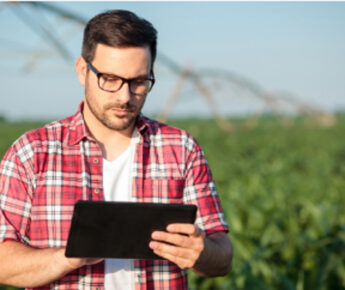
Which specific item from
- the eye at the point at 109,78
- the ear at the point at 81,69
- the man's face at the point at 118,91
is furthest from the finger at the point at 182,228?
the ear at the point at 81,69

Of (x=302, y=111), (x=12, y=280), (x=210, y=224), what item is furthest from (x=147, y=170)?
(x=302, y=111)

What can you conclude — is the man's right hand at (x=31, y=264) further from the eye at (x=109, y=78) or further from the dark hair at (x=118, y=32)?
the dark hair at (x=118, y=32)

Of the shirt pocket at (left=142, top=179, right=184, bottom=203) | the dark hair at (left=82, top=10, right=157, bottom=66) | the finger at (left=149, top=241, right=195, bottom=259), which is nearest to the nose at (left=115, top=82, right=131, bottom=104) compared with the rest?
the dark hair at (left=82, top=10, right=157, bottom=66)

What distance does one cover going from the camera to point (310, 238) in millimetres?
4430

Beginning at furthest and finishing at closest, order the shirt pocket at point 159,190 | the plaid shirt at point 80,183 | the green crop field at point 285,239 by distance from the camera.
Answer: the green crop field at point 285,239 < the shirt pocket at point 159,190 < the plaid shirt at point 80,183

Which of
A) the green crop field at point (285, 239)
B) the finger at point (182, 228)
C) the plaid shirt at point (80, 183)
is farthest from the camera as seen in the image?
the green crop field at point (285, 239)

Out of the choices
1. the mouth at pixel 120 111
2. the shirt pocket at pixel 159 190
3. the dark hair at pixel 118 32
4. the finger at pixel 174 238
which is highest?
the dark hair at pixel 118 32

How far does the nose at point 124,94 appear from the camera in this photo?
71.3 inches

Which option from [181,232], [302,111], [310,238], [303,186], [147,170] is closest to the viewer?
[181,232]

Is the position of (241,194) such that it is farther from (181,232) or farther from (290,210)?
(181,232)

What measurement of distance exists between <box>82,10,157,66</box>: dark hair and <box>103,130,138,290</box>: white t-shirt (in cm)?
35

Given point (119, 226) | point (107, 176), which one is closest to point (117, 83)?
point (107, 176)

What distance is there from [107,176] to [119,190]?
6cm

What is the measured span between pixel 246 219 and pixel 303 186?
1687mm
